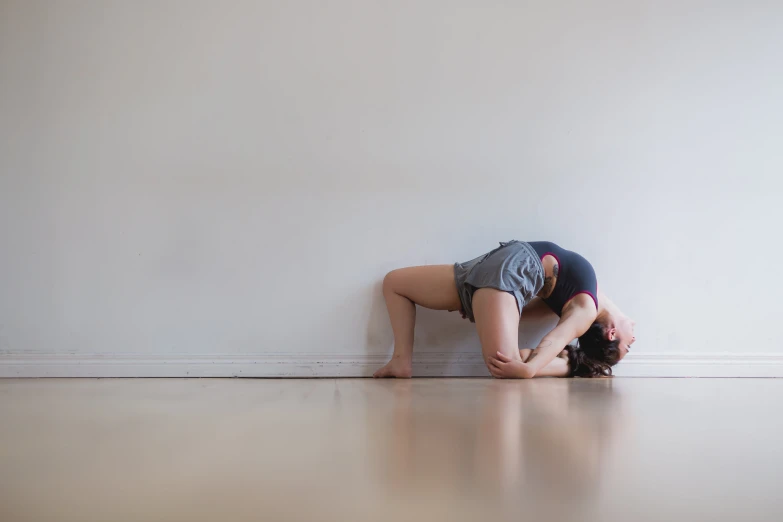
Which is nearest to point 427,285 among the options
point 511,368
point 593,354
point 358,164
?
point 511,368

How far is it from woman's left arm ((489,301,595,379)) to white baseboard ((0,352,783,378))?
1.45 feet

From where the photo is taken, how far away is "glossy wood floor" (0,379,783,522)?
1.14 ft

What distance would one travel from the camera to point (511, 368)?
1.91 metres

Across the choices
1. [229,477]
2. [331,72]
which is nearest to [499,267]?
[331,72]

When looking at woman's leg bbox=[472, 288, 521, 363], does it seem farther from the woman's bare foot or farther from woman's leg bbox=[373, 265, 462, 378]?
the woman's bare foot

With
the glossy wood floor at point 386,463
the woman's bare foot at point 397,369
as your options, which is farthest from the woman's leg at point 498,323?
the glossy wood floor at point 386,463

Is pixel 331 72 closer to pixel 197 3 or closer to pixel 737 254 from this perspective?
pixel 197 3

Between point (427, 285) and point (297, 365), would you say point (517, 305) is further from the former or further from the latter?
point (297, 365)

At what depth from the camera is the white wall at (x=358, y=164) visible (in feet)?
7.57

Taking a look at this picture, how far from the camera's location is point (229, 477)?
432mm

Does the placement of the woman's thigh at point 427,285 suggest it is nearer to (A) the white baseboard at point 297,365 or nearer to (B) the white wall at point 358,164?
(B) the white wall at point 358,164

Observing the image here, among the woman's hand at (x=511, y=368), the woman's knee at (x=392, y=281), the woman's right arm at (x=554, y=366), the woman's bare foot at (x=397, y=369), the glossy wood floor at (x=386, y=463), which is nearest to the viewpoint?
the glossy wood floor at (x=386, y=463)

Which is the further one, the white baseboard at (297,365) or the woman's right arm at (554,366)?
the white baseboard at (297,365)

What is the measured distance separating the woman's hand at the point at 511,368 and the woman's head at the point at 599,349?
34 cm
